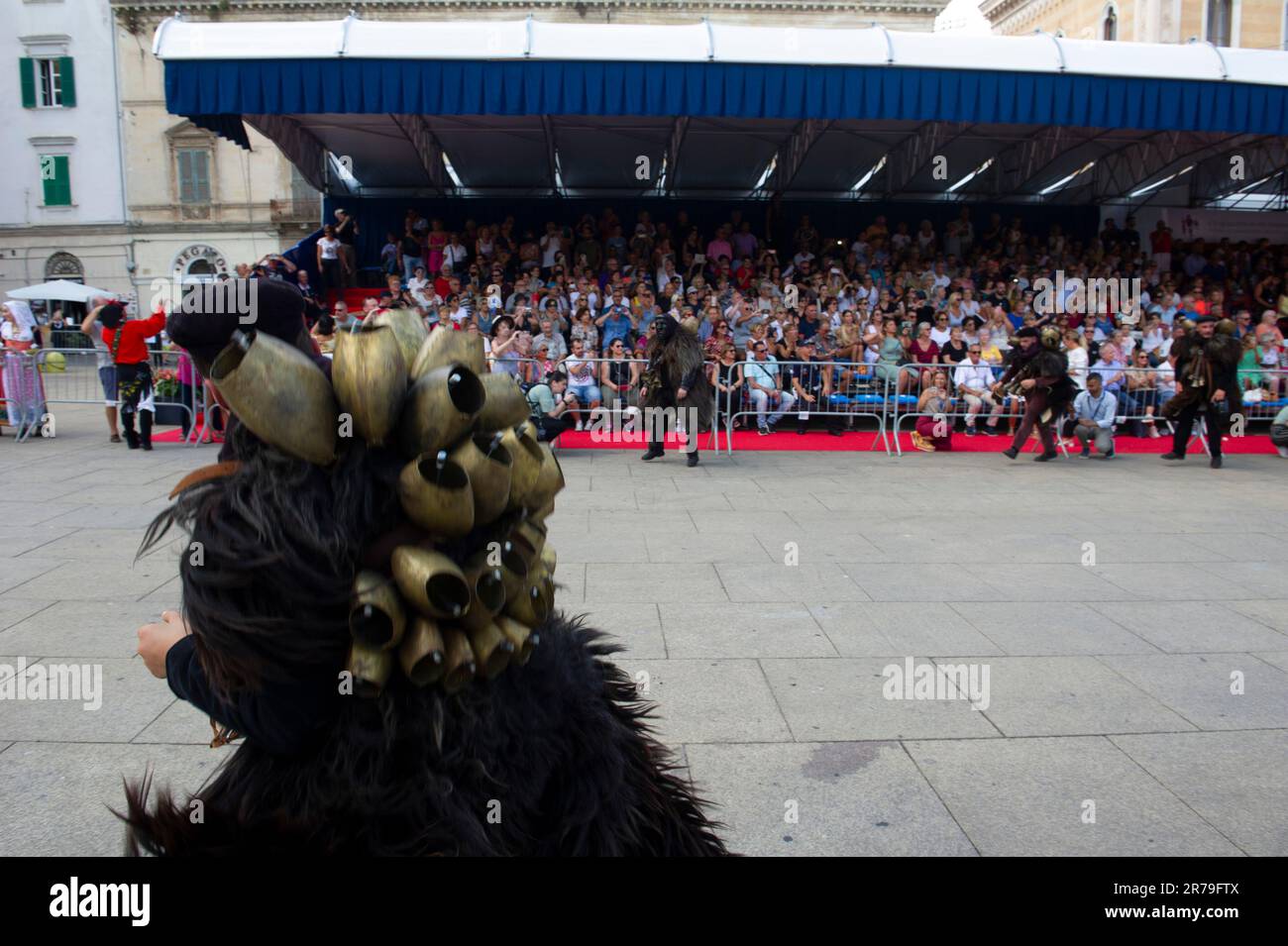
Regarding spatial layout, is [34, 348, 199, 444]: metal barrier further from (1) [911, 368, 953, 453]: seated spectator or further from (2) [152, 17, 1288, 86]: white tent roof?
(1) [911, 368, 953, 453]: seated spectator

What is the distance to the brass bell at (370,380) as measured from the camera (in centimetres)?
125

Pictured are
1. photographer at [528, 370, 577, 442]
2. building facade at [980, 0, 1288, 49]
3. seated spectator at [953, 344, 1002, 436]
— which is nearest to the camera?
photographer at [528, 370, 577, 442]

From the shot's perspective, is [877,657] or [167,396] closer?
[877,657]

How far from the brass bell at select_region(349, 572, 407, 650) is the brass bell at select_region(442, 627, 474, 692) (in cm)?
7

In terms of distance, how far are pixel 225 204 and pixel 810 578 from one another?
3938 centimetres

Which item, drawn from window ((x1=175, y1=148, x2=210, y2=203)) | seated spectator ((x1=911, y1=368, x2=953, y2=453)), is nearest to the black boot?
seated spectator ((x1=911, y1=368, x2=953, y2=453))

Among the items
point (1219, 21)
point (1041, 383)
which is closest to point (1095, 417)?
point (1041, 383)

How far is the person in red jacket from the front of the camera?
35.3 feet

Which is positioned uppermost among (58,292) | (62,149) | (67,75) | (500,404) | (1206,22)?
(1206,22)

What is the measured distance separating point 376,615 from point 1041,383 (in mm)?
10796

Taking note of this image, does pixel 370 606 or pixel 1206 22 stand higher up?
pixel 1206 22

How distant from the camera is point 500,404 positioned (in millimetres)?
1428

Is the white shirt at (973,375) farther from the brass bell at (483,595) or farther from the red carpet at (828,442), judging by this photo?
the brass bell at (483,595)

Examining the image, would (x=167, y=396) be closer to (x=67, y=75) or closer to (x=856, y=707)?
(x=856, y=707)
